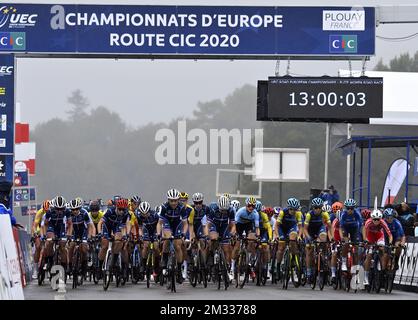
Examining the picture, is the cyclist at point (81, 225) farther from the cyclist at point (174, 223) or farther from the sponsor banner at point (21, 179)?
the sponsor banner at point (21, 179)

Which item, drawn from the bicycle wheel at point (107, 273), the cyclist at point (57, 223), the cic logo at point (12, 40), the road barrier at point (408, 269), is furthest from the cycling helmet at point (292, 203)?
the cic logo at point (12, 40)

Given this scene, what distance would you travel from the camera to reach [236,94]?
387ft

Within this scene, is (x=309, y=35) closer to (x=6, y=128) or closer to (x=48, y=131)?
(x=6, y=128)

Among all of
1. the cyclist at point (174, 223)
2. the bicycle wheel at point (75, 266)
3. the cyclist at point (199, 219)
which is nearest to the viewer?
the cyclist at point (174, 223)

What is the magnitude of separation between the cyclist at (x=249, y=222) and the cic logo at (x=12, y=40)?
25.1 feet

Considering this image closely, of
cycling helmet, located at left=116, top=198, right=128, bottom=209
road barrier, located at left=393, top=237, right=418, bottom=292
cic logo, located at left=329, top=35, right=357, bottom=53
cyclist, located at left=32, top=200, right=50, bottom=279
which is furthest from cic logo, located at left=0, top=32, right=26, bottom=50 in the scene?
road barrier, located at left=393, top=237, right=418, bottom=292

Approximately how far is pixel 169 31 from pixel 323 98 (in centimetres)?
404

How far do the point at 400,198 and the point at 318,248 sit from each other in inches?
2340

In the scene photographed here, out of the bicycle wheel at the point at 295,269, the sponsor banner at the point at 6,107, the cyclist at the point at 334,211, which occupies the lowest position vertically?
the bicycle wheel at the point at 295,269

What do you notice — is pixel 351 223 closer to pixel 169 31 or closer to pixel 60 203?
pixel 60 203

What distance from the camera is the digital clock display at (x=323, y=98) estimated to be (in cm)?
2638

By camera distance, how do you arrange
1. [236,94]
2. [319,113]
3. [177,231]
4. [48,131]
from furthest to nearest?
[236,94] → [48,131] → [319,113] → [177,231]
